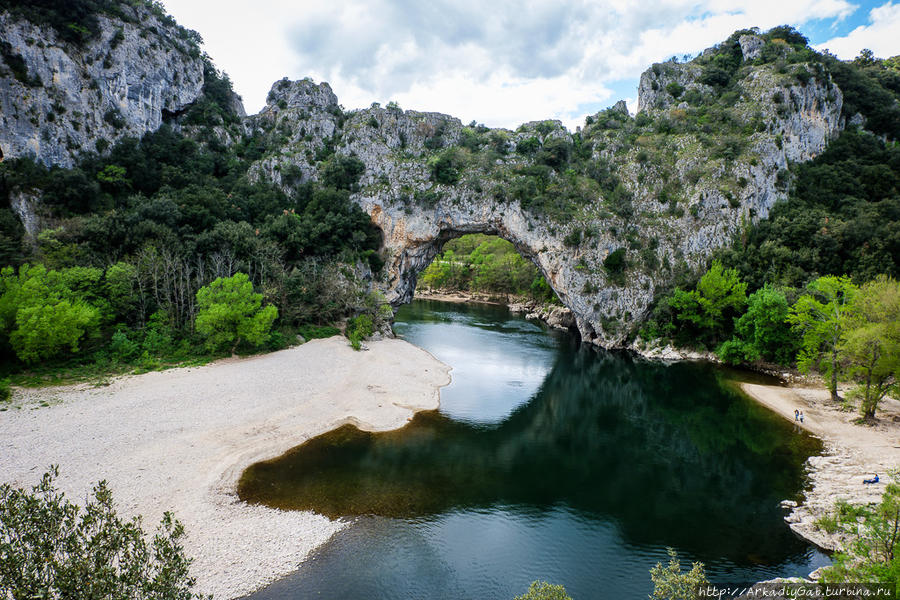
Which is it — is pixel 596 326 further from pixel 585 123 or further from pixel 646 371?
pixel 585 123

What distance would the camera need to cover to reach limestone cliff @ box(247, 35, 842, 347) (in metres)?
45.8

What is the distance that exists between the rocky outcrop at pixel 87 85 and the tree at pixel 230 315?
1976 cm

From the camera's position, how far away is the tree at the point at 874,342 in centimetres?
2233

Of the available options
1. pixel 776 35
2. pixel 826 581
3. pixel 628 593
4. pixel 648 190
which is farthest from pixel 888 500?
pixel 776 35

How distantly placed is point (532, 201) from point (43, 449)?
42511 millimetres

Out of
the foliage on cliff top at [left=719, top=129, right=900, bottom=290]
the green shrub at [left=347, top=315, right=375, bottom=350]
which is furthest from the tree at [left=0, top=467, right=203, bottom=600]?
the foliage on cliff top at [left=719, top=129, right=900, bottom=290]

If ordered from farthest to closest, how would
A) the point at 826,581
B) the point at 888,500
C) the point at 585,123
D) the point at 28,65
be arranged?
the point at 585,123 → the point at 28,65 → the point at 888,500 → the point at 826,581

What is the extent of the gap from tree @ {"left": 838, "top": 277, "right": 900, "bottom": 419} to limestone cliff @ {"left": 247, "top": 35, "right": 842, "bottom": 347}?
68.0ft

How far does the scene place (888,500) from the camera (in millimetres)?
9867

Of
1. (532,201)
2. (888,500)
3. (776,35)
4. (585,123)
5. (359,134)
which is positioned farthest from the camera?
(585,123)

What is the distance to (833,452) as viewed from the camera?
21594 mm

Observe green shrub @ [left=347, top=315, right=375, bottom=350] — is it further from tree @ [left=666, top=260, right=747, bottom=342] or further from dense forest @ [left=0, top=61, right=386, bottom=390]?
tree @ [left=666, top=260, right=747, bottom=342]

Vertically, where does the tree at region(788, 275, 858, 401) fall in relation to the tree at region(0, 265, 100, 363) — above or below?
above

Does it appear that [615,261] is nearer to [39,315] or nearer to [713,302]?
[713,302]
